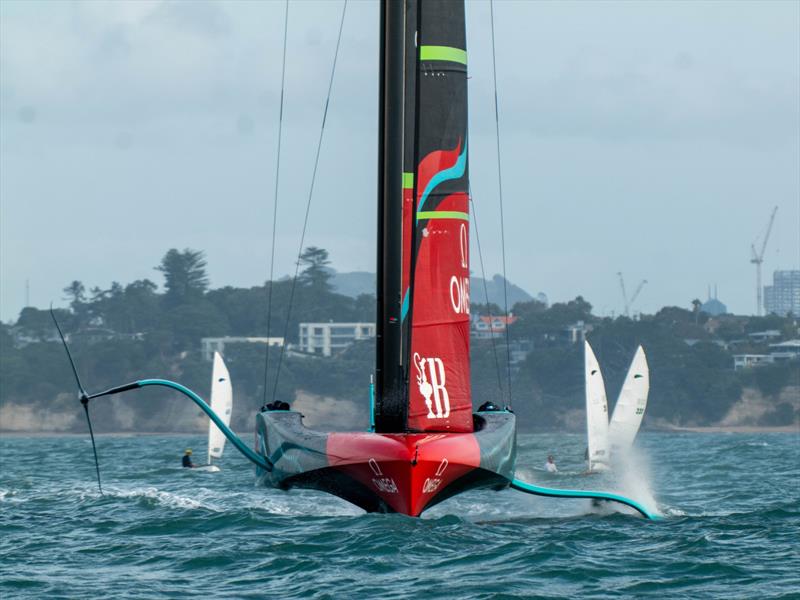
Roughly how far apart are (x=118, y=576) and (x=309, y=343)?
128623mm

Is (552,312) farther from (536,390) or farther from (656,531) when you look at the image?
(656,531)

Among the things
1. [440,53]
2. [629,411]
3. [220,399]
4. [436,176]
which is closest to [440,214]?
[436,176]

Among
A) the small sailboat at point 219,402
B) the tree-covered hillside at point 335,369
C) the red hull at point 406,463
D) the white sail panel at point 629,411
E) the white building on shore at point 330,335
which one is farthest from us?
the white building on shore at point 330,335

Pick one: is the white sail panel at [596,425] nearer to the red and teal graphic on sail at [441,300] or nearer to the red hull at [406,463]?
the red and teal graphic on sail at [441,300]

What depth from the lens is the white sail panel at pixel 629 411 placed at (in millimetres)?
35906

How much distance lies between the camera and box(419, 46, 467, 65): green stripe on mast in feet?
50.3

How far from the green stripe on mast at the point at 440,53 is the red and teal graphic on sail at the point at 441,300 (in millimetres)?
911

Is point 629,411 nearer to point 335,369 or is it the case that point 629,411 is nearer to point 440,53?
point 440,53

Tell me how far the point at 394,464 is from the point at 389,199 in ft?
10.8

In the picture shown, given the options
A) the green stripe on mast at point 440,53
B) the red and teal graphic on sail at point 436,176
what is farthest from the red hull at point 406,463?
the green stripe on mast at point 440,53

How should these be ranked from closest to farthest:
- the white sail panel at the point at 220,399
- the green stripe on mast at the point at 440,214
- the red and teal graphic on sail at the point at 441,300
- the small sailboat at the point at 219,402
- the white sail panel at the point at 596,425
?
the red and teal graphic on sail at the point at 441,300
the green stripe on mast at the point at 440,214
the white sail panel at the point at 596,425
the small sailboat at the point at 219,402
the white sail panel at the point at 220,399

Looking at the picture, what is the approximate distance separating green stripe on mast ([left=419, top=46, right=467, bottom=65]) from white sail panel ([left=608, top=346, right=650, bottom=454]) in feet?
69.4

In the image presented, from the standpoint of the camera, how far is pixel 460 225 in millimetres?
15461

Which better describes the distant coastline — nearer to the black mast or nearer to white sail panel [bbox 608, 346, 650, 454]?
white sail panel [bbox 608, 346, 650, 454]
